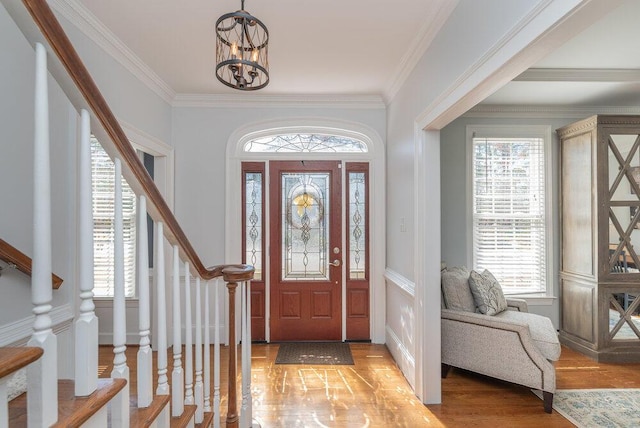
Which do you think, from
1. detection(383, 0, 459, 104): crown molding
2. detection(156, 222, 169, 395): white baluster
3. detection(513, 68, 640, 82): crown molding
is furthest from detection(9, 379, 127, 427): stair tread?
detection(513, 68, 640, 82): crown molding

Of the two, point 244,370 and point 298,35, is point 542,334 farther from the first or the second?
point 298,35

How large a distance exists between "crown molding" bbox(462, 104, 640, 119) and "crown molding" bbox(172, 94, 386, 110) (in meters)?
1.16

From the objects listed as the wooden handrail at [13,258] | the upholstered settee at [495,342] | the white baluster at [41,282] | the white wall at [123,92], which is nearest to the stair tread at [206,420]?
the white baluster at [41,282]

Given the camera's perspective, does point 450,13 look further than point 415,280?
No

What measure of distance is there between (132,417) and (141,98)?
9.44 feet

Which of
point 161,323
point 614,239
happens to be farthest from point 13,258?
point 614,239

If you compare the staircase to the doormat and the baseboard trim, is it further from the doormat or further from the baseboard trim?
the doormat

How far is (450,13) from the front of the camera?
6.98 ft

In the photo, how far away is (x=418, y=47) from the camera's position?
264 cm

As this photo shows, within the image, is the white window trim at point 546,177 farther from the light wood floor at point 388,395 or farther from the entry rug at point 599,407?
the entry rug at point 599,407

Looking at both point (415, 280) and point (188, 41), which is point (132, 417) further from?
point (188, 41)

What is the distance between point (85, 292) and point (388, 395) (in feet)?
8.08

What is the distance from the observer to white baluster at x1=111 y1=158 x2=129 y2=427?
3.10 ft

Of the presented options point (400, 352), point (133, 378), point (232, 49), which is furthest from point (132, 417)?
point (400, 352)
